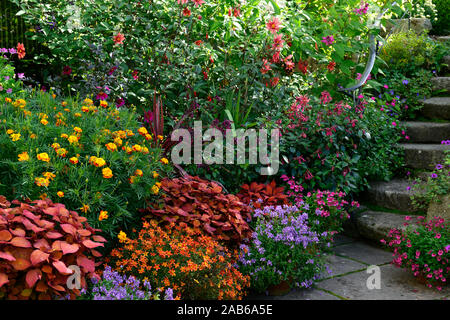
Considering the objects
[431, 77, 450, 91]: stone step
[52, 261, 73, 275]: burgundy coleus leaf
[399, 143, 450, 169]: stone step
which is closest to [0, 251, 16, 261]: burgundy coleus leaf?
[52, 261, 73, 275]: burgundy coleus leaf

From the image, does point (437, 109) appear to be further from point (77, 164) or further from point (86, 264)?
point (86, 264)

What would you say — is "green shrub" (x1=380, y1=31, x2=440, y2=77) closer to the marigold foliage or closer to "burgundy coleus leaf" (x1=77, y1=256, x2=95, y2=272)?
the marigold foliage

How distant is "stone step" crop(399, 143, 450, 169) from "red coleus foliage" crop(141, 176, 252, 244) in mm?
1930

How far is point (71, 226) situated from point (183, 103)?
2291mm

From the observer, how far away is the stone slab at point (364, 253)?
11.0ft

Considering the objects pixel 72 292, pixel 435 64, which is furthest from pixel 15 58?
pixel 435 64

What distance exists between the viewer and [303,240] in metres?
2.80

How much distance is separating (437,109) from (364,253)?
2194 mm

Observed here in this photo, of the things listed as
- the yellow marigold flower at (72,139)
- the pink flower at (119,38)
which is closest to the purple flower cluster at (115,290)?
the yellow marigold flower at (72,139)

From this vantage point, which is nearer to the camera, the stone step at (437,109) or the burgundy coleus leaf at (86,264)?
the burgundy coleus leaf at (86,264)

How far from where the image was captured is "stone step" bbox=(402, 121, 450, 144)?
455cm

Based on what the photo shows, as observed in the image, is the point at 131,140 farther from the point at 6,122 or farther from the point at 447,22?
the point at 447,22

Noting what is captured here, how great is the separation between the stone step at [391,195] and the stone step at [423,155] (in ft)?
0.64

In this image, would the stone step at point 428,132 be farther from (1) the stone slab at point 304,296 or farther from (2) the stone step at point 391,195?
(1) the stone slab at point 304,296
